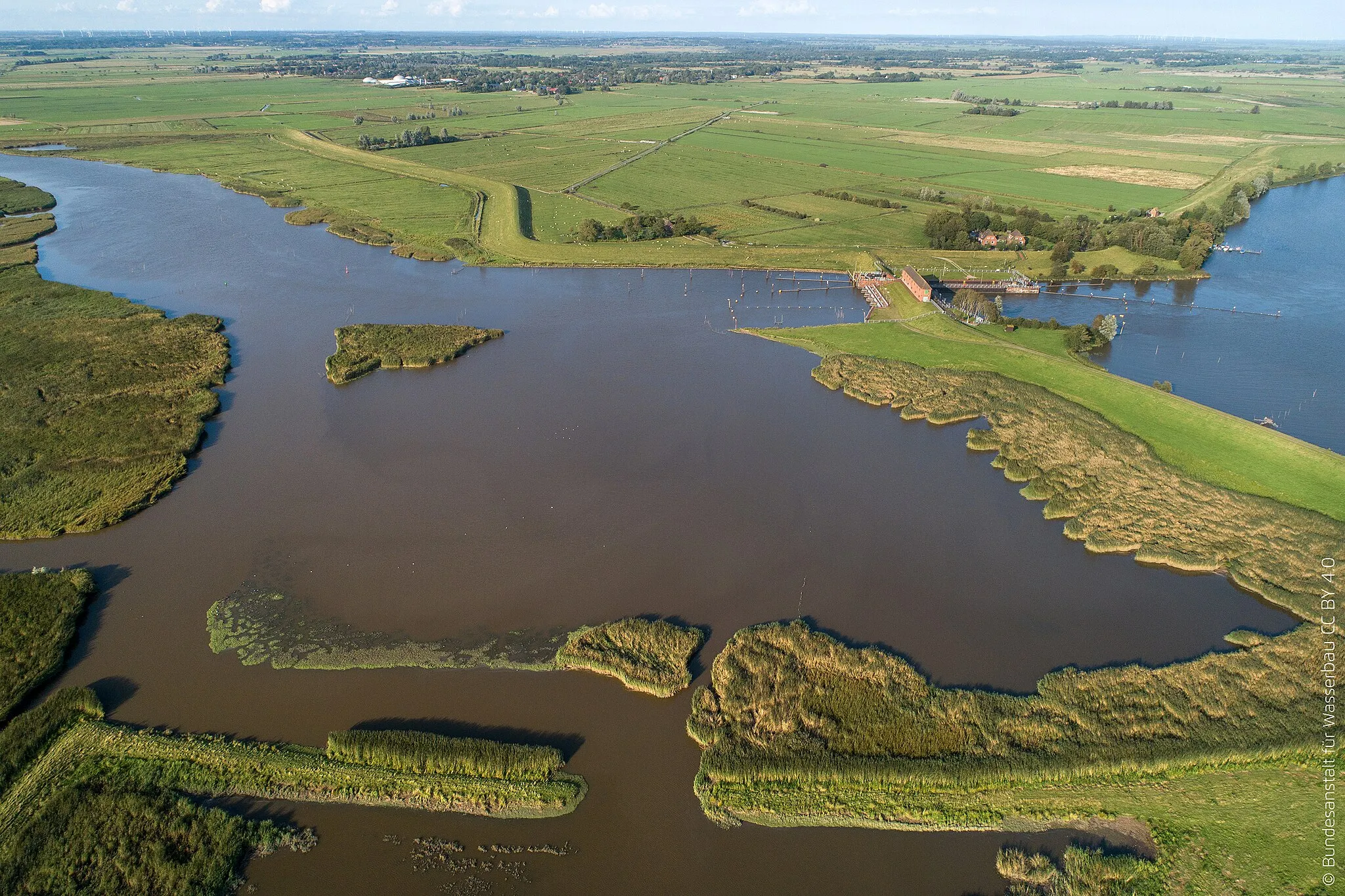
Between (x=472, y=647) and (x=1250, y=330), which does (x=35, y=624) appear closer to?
(x=472, y=647)

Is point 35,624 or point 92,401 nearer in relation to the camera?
point 35,624

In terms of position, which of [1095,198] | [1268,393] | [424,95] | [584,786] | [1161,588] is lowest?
[584,786]

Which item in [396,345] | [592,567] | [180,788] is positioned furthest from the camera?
[396,345]

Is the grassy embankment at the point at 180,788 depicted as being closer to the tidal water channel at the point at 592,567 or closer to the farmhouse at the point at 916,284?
the tidal water channel at the point at 592,567

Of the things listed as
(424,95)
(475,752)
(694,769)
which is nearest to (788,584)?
(694,769)

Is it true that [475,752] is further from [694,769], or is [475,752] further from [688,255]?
[688,255]

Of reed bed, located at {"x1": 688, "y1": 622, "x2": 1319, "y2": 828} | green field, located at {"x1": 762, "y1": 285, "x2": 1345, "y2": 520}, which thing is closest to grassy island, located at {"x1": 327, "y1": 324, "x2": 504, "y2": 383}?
green field, located at {"x1": 762, "y1": 285, "x2": 1345, "y2": 520}

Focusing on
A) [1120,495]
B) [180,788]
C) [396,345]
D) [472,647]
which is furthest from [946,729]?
[396,345]
